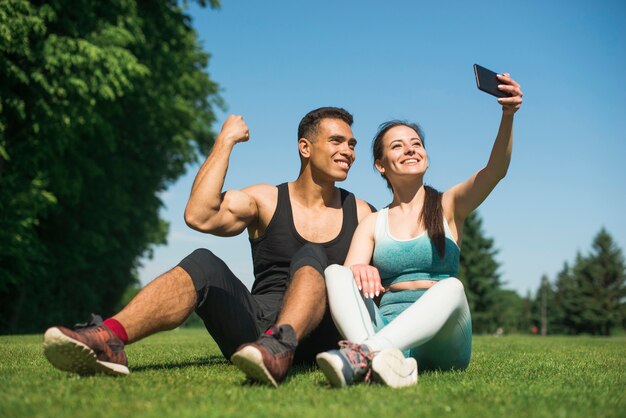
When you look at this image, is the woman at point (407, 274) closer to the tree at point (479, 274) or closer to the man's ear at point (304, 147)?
the man's ear at point (304, 147)

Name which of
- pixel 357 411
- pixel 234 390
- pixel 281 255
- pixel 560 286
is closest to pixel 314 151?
pixel 281 255

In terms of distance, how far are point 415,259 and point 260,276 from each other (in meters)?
1.26

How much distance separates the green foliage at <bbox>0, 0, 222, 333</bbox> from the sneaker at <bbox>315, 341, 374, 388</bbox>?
37.9 feet

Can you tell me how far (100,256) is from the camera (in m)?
23.2

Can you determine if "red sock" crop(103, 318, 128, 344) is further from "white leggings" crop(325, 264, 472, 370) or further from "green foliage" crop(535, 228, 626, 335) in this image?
"green foliage" crop(535, 228, 626, 335)

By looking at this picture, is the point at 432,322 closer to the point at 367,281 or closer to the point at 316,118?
the point at 367,281

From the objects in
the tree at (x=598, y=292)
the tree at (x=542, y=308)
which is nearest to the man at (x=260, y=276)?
the tree at (x=598, y=292)

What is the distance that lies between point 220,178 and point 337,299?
118cm

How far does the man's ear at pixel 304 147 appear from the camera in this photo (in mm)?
5086

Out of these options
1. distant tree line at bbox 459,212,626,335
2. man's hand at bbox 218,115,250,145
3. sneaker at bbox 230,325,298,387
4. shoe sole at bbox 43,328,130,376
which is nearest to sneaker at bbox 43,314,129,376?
shoe sole at bbox 43,328,130,376

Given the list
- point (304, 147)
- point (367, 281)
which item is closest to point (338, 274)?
point (367, 281)

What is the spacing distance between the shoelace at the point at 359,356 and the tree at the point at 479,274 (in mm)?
48960

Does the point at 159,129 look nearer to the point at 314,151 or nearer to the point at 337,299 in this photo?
the point at 314,151

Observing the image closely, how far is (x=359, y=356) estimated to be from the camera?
314 centimetres
